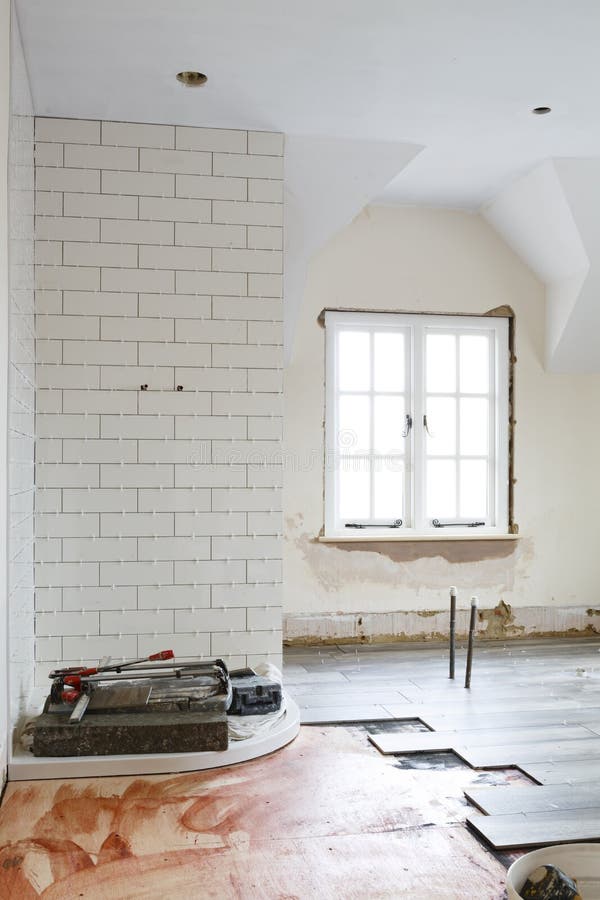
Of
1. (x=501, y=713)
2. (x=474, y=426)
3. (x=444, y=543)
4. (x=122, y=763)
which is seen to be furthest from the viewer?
(x=474, y=426)

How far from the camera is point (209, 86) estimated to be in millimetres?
3438

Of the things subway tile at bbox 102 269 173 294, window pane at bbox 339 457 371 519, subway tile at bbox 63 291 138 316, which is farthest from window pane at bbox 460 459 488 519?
subway tile at bbox 63 291 138 316

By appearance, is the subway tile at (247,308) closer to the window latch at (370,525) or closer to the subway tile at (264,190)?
the subway tile at (264,190)

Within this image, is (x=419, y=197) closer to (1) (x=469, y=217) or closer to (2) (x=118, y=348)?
(1) (x=469, y=217)

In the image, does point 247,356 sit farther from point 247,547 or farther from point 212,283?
point 247,547

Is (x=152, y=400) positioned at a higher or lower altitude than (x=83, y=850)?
higher

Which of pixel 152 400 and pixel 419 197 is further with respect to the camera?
pixel 419 197

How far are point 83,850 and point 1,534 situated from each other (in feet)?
3.19

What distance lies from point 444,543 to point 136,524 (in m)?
2.24

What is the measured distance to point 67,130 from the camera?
3746mm

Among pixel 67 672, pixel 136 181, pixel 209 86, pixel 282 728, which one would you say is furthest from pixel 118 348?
pixel 282 728

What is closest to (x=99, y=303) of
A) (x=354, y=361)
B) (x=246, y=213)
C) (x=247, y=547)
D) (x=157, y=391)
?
(x=157, y=391)

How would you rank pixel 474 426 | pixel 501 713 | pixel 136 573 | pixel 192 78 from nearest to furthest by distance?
pixel 192 78, pixel 501 713, pixel 136 573, pixel 474 426

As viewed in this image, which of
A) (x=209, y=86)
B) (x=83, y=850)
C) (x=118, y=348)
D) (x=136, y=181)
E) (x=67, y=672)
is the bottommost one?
(x=83, y=850)
